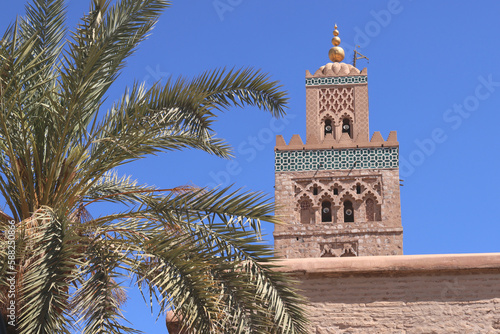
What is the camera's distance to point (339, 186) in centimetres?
2250

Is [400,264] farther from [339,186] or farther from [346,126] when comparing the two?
[346,126]

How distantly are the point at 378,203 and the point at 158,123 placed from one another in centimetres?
1543

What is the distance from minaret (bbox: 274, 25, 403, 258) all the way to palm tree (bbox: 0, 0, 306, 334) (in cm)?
1421

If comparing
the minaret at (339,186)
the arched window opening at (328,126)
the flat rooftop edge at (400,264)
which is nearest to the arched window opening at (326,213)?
the minaret at (339,186)

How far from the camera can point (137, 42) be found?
7574 mm

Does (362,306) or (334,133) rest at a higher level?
(334,133)

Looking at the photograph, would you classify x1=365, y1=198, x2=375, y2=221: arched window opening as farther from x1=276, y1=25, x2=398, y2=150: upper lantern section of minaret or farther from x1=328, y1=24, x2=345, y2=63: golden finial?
x1=328, y1=24, x2=345, y2=63: golden finial

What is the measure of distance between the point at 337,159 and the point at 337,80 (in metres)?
2.42

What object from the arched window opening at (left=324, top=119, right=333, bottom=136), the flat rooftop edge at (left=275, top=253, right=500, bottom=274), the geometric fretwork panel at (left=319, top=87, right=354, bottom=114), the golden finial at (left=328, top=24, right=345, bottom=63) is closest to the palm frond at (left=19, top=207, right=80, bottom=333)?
the flat rooftop edge at (left=275, top=253, right=500, bottom=274)

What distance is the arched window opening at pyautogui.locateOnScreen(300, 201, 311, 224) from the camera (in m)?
22.3

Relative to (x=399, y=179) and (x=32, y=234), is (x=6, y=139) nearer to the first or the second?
(x=32, y=234)

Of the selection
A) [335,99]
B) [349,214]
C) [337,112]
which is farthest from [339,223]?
[335,99]

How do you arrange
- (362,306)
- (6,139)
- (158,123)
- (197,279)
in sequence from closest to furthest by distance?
(197,279) → (6,139) → (158,123) → (362,306)

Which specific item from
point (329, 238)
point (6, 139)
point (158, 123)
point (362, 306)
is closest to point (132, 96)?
point (158, 123)
